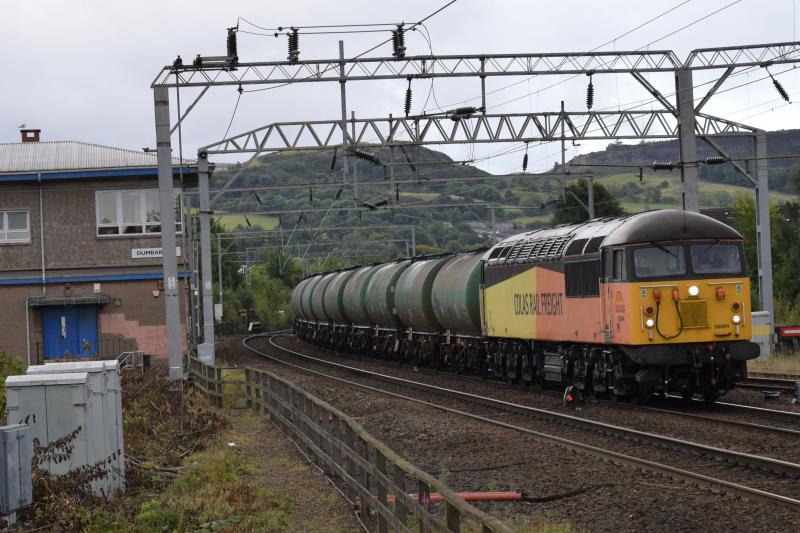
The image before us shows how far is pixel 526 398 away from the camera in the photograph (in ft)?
76.1

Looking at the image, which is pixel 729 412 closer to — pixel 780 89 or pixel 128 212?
pixel 780 89

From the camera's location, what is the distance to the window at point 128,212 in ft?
116

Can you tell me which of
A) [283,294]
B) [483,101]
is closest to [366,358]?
[483,101]

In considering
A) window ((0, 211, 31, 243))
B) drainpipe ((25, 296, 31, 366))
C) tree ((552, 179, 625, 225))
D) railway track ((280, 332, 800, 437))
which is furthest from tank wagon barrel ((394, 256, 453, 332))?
tree ((552, 179, 625, 225))

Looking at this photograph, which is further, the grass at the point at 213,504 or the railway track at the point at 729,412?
the railway track at the point at 729,412

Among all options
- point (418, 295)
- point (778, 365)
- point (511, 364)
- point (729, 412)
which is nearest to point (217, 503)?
point (729, 412)

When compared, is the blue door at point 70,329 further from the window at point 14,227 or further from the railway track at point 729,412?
the railway track at point 729,412

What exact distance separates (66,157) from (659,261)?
23.6 m

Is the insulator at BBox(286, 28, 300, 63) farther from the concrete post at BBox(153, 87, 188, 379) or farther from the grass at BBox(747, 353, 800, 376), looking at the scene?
the grass at BBox(747, 353, 800, 376)

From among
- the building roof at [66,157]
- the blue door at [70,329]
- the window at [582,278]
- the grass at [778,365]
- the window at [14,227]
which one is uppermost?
the building roof at [66,157]

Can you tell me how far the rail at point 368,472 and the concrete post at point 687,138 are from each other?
40.7 feet

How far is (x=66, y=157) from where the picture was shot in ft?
122

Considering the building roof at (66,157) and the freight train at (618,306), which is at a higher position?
the building roof at (66,157)

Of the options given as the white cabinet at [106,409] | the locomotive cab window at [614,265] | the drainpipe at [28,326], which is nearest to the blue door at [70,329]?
the drainpipe at [28,326]
